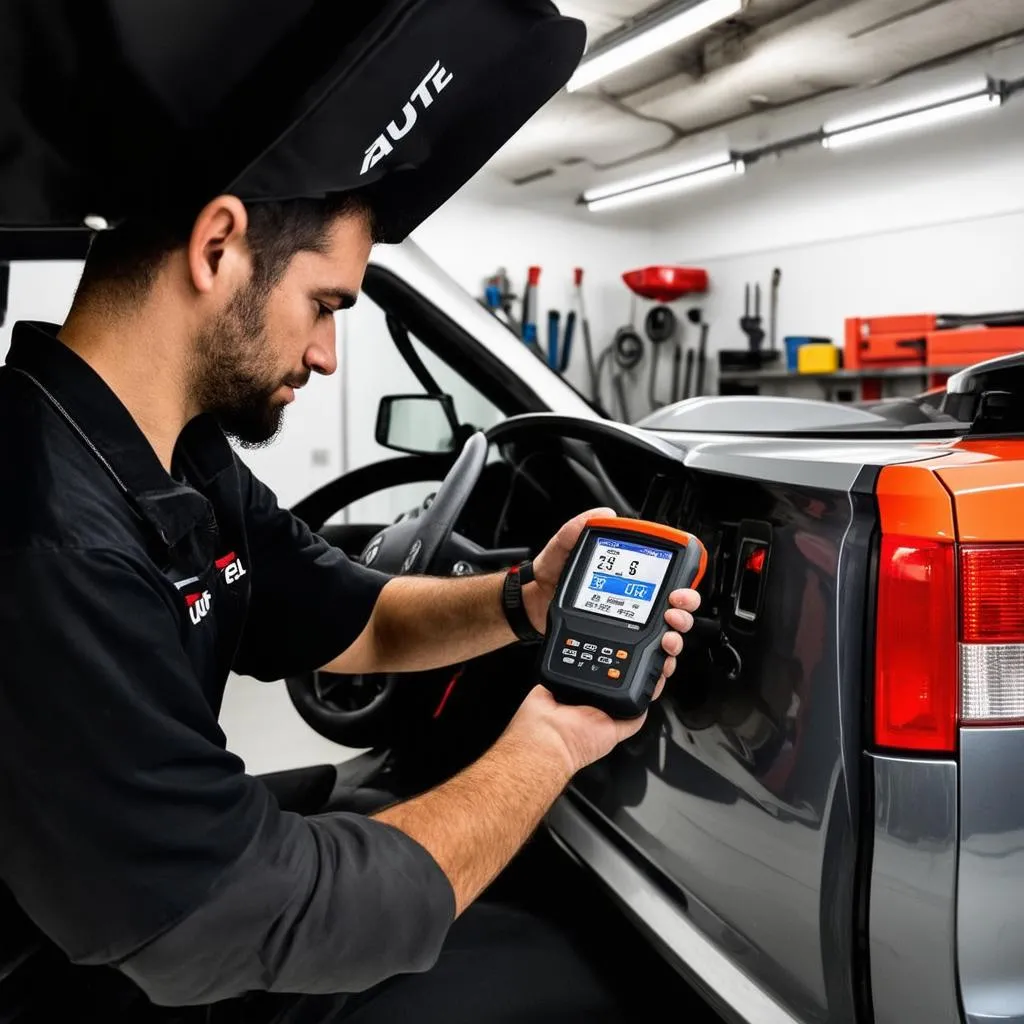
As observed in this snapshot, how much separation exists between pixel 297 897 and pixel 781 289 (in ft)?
26.8

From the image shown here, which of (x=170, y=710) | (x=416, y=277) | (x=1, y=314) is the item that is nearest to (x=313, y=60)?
(x=170, y=710)

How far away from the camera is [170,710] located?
93 centimetres

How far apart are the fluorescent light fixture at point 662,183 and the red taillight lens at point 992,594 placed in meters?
7.28

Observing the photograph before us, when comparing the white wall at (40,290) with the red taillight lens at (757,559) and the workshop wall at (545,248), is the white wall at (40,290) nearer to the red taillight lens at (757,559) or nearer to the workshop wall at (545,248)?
the workshop wall at (545,248)

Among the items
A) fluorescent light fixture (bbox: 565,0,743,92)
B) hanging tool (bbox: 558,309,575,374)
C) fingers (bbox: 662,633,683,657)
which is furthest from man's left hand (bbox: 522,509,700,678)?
hanging tool (bbox: 558,309,575,374)

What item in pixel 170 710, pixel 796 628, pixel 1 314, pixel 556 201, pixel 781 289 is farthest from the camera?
pixel 556 201

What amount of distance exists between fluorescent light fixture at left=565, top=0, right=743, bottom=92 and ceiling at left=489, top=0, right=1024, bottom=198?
0.13 metres

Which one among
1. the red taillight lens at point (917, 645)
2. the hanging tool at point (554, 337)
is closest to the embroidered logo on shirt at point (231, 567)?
the red taillight lens at point (917, 645)

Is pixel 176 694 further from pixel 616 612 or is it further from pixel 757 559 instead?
pixel 757 559

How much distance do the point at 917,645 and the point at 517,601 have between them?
2.25 ft

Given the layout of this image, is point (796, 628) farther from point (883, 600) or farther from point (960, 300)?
point (960, 300)

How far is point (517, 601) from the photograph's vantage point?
5.13ft

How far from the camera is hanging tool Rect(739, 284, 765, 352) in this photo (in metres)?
8.19

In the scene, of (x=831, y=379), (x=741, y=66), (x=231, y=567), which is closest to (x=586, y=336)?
(x=831, y=379)
